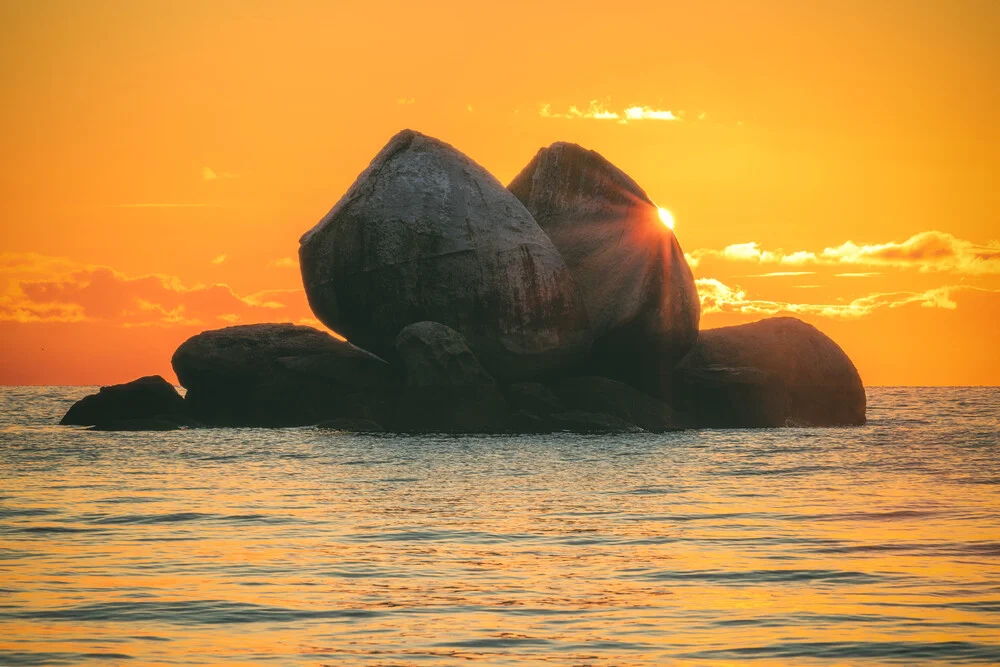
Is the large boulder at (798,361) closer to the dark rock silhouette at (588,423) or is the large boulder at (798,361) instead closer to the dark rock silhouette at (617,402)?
the dark rock silhouette at (617,402)

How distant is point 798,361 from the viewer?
151ft

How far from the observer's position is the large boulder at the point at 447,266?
39.5 meters

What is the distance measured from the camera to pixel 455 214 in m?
39.9

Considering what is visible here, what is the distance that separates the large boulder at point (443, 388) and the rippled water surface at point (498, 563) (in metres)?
10.3

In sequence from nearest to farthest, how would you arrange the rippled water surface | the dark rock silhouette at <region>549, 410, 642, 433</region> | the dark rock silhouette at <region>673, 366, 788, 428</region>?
the rippled water surface, the dark rock silhouette at <region>549, 410, 642, 433</region>, the dark rock silhouette at <region>673, 366, 788, 428</region>

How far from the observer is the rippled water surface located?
384 inches

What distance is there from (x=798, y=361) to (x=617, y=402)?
9.05 m

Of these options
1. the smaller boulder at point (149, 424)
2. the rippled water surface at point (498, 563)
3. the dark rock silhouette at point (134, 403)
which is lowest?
the rippled water surface at point (498, 563)

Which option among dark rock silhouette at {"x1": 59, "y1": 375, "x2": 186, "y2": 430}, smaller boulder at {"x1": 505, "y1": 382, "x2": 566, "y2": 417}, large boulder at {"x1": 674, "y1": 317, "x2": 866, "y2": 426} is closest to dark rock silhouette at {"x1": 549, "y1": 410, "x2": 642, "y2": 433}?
smaller boulder at {"x1": 505, "y1": 382, "x2": 566, "y2": 417}

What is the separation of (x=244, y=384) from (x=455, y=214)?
8.89 m

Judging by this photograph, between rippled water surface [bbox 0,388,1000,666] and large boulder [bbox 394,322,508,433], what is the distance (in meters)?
10.3

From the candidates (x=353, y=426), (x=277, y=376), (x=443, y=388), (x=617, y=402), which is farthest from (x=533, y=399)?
(x=277, y=376)

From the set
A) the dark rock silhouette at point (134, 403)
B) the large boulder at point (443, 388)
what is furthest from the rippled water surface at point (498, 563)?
the dark rock silhouette at point (134, 403)

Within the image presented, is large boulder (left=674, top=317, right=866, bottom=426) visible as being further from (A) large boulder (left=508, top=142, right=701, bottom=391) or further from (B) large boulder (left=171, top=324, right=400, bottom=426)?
(B) large boulder (left=171, top=324, right=400, bottom=426)
